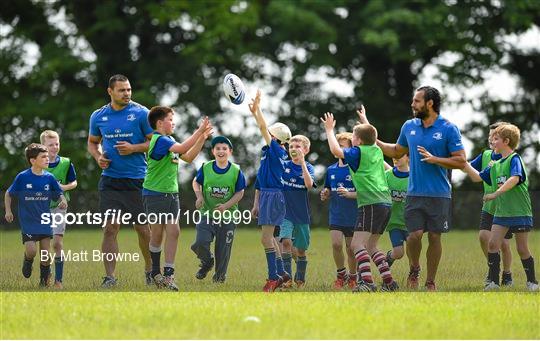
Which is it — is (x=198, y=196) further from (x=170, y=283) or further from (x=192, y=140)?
(x=192, y=140)

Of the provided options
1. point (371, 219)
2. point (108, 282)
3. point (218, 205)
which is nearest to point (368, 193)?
point (371, 219)

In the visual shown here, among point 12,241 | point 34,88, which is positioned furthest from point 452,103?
point 12,241

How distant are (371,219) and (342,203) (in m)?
1.12

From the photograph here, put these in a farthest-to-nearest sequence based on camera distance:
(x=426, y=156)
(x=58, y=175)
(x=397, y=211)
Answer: (x=58, y=175) → (x=397, y=211) → (x=426, y=156)

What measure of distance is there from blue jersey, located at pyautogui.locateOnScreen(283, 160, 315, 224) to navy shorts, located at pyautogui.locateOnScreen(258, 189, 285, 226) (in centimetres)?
78

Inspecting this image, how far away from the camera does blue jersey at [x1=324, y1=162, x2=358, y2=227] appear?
528 inches

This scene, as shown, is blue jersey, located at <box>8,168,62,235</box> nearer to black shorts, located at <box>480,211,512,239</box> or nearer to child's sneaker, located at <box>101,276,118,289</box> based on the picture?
child's sneaker, located at <box>101,276,118,289</box>

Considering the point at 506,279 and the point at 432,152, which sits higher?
the point at 432,152

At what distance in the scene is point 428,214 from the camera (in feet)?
40.5

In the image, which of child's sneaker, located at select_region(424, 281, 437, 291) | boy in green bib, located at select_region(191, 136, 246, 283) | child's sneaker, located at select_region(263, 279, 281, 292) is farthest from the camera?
boy in green bib, located at select_region(191, 136, 246, 283)

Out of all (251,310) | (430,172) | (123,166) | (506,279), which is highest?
(430,172)

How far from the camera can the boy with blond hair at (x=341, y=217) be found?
13391 millimetres

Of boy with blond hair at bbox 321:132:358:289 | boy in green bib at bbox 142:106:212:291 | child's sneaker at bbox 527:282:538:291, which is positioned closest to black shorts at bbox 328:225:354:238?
boy with blond hair at bbox 321:132:358:289

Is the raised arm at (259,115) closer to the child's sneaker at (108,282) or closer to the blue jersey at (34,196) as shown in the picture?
the child's sneaker at (108,282)
